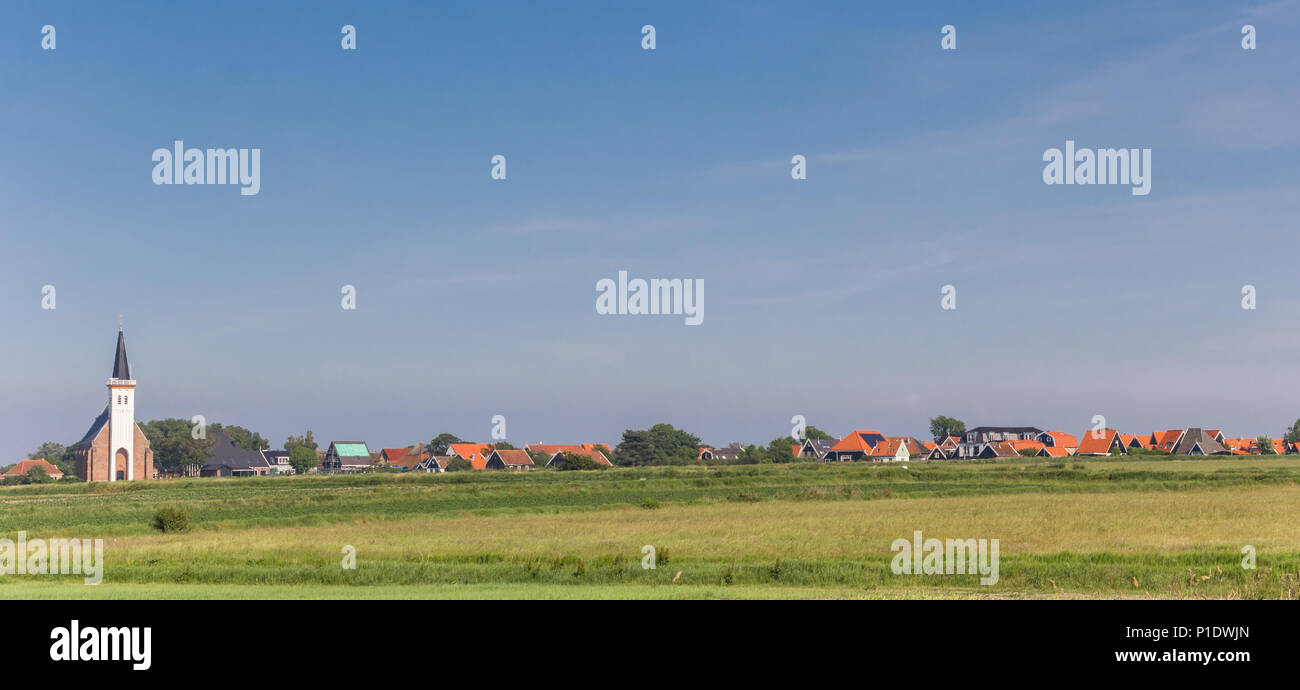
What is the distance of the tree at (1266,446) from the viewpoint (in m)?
186

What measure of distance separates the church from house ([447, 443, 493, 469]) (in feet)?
163

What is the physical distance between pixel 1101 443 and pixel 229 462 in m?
148

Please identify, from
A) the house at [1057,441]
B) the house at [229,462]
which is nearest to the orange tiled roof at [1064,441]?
the house at [1057,441]

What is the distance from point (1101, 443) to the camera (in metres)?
178

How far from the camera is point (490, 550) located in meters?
33.8

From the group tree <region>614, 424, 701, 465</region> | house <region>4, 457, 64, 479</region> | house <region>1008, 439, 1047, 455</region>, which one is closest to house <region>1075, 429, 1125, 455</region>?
house <region>1008, 439, 1047, 455</region>

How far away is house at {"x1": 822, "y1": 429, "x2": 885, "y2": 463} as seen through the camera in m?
181

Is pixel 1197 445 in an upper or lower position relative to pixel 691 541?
lower

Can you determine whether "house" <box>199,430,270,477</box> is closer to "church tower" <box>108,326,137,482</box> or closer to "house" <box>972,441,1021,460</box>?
"church tower" <box>108,326,137,482</box>

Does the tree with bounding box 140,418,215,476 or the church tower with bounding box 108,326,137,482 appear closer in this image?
the church tower with bounding box 108,326,137,482

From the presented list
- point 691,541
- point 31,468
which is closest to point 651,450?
point 31,468

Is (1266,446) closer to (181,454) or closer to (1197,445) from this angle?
(1197,445)
